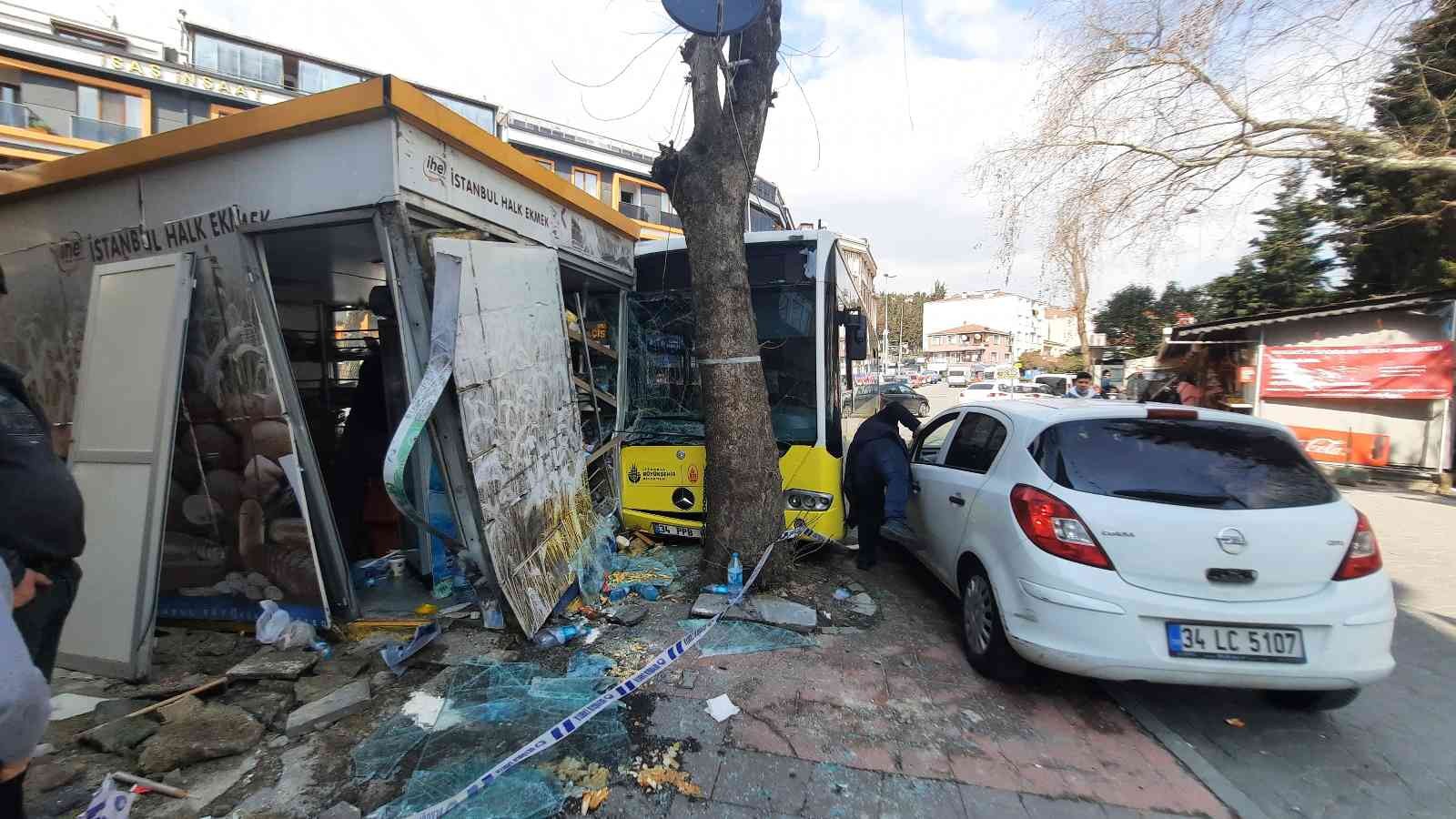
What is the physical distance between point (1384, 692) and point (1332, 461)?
955cm

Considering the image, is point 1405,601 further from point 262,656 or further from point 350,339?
point 350,339

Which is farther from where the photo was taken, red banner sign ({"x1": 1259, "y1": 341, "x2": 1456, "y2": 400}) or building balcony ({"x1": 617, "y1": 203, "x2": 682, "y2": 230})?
building balcony ({"x1": 617, "y1": 203, "x2": 682, "y2": 230})

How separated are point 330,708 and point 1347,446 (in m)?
14.2

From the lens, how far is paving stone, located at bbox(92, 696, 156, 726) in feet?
9.46

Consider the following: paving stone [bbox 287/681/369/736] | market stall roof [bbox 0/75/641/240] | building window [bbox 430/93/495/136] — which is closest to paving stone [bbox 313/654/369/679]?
paving stone [bbox 287/681/369/736]

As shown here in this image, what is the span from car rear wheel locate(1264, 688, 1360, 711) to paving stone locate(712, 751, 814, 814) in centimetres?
257

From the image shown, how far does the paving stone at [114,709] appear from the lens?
2.88m

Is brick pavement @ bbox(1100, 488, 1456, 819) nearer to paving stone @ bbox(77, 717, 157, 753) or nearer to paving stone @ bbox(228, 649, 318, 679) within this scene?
paving stone @ bbox(228, 649, 318, 679)

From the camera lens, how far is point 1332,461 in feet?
34.2

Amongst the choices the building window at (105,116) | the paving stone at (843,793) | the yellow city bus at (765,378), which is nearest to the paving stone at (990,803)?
the paving stone at (843,793)

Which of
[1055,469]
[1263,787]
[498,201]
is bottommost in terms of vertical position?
[1263,787]

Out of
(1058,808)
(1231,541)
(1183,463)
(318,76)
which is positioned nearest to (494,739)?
(1058,808)

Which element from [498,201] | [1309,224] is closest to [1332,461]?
[1309,224]

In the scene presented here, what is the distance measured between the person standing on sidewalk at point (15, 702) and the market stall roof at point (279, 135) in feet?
7.93
